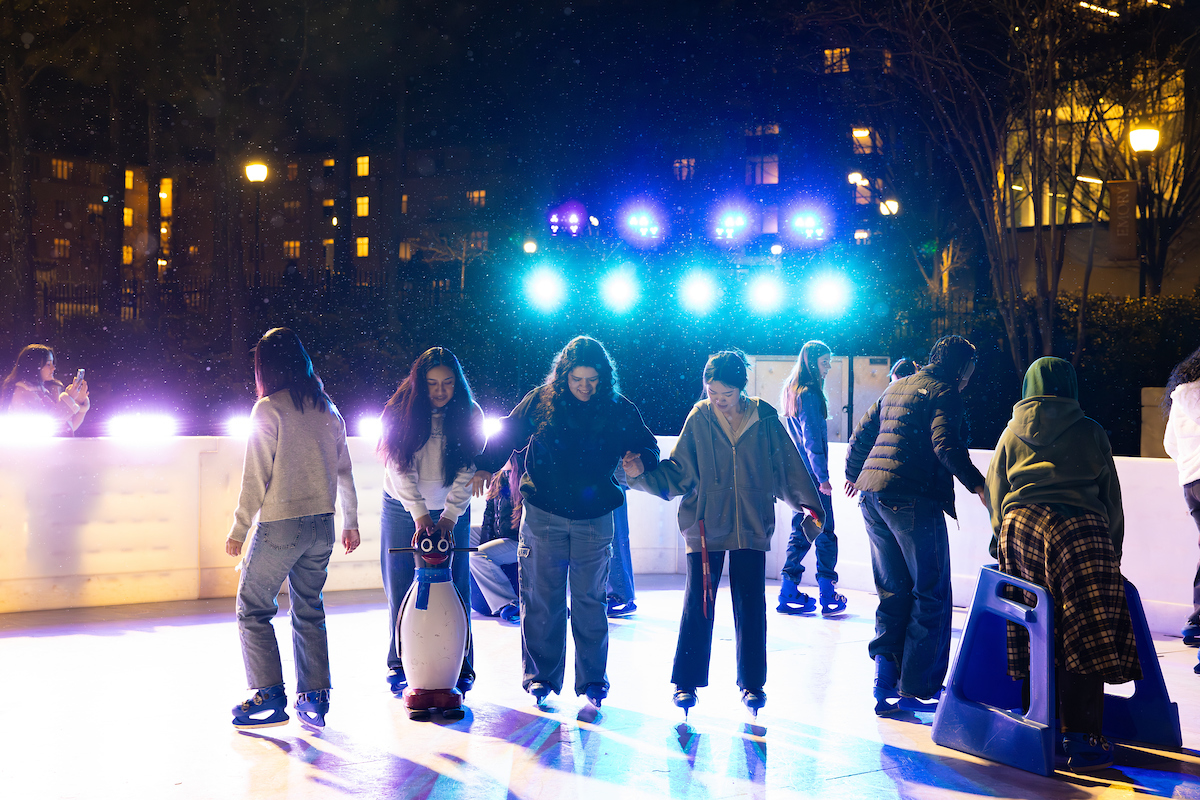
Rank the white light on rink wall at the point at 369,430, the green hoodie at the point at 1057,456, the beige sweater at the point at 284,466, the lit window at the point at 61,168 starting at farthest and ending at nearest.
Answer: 1. the lit window at the point at 61,168
2. the white light on rink wall at the point at 369,430
3. the beige sweater at the point at 284,466
4. the green hoodie at the point at 1057,456

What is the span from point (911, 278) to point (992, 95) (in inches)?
506

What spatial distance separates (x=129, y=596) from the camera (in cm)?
817

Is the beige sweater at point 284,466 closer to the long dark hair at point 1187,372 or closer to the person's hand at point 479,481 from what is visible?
the person's hand at point 479,481

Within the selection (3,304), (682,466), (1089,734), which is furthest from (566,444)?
(3,304)

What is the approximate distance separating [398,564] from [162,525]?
11.7ft

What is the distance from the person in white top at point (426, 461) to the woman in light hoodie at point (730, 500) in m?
0.96

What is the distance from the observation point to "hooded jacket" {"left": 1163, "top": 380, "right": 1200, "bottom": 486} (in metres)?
6.80

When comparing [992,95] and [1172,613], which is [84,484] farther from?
[992,95]

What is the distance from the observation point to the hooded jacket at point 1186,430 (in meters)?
Result: 6.80

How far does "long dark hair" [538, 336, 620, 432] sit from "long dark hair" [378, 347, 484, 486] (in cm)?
48

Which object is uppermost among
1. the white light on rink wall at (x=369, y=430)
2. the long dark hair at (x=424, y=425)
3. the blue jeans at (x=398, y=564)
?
the long dark hair at (x=424, y=425)

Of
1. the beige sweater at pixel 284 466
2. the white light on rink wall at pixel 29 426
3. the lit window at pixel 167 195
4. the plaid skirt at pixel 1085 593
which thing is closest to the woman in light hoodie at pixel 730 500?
the plaid skirt at pixel 1085 593

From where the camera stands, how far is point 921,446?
550 cm

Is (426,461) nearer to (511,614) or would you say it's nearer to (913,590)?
(511,614)
